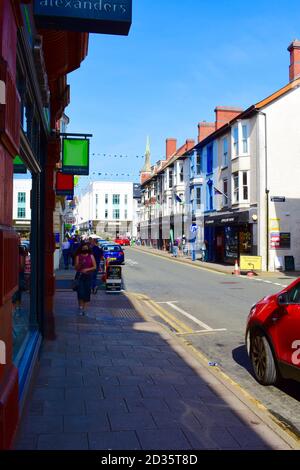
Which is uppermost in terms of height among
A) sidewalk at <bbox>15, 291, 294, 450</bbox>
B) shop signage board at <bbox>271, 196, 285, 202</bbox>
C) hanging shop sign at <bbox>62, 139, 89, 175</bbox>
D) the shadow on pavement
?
shop signage board at <bbox>271, 196, 285, 202</bbox>

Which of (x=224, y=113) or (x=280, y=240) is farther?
(x=224, y=113)

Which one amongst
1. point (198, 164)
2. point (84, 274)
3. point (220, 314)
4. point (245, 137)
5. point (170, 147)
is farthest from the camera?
point (170, 147)

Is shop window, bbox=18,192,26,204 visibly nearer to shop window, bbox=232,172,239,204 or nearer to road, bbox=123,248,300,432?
road, bbox=123,248,300,432

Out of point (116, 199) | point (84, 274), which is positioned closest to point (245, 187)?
point (84, 274)

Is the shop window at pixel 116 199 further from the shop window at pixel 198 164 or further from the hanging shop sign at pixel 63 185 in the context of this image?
the hanging shop sign at pixel 63 185

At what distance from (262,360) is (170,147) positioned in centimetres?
5851

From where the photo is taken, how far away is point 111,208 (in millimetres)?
90250

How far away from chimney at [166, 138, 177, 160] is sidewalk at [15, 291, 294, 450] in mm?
55682

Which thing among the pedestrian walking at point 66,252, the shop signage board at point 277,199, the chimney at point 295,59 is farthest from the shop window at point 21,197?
the chimney at point 295,59

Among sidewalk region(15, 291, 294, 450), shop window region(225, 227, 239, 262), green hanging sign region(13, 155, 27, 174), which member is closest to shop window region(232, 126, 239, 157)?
shop window region(225, 227, 239, 262)

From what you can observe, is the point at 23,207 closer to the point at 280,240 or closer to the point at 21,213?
the point at 21,213

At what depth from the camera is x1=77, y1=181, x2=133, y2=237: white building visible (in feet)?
294

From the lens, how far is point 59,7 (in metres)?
3.98
